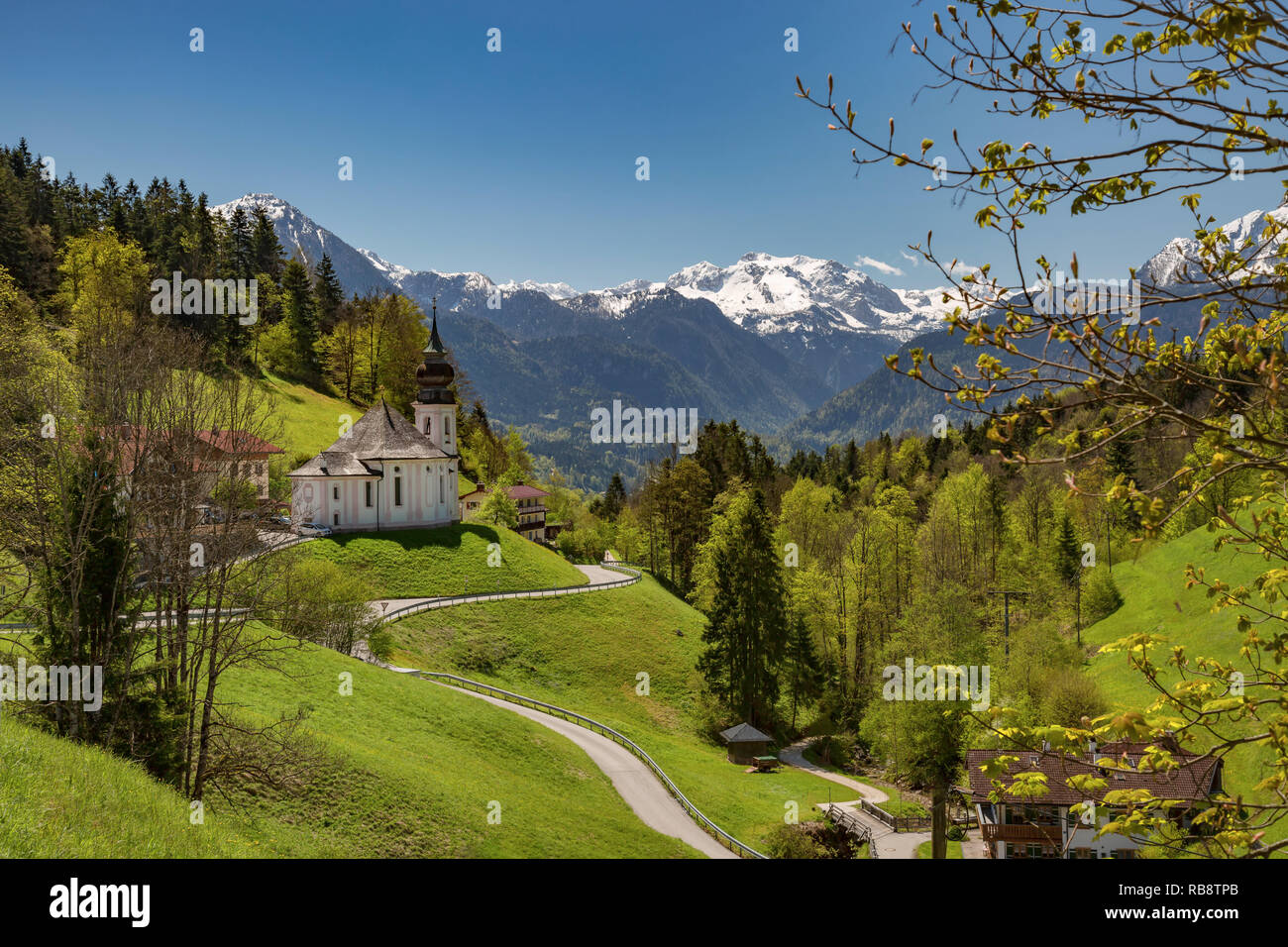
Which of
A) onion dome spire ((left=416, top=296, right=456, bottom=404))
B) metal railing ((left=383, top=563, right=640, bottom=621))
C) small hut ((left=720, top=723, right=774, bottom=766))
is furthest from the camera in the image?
onion dome spire ((left=416, top=296, right=456, bottom=404))

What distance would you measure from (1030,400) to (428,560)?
4691cm

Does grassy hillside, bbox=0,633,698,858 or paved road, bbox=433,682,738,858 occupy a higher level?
grassy hillside, bbox=0,633,698,858

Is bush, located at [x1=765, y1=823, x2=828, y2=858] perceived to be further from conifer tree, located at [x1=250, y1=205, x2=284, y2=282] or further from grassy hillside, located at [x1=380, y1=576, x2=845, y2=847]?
conifer tree, located at [x1=250, y1=205, x2=284, y2=282]

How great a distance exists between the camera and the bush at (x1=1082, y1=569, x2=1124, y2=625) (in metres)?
54.2

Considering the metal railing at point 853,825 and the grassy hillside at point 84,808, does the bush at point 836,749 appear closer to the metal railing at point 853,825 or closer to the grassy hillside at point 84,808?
the metal railing at point 853,825

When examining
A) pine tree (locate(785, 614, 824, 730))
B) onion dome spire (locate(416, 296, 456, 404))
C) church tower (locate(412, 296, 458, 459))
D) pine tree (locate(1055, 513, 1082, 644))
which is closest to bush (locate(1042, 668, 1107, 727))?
pine tree (locate(785, 614, 824, 730))

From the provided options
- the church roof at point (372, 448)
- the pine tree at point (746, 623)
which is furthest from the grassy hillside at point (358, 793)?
the church roof at point (372, 448)

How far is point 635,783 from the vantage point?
2927 centimetres

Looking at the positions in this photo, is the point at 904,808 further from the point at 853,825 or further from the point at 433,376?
the point at 433,376

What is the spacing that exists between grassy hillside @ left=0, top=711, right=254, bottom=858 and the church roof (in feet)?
129
